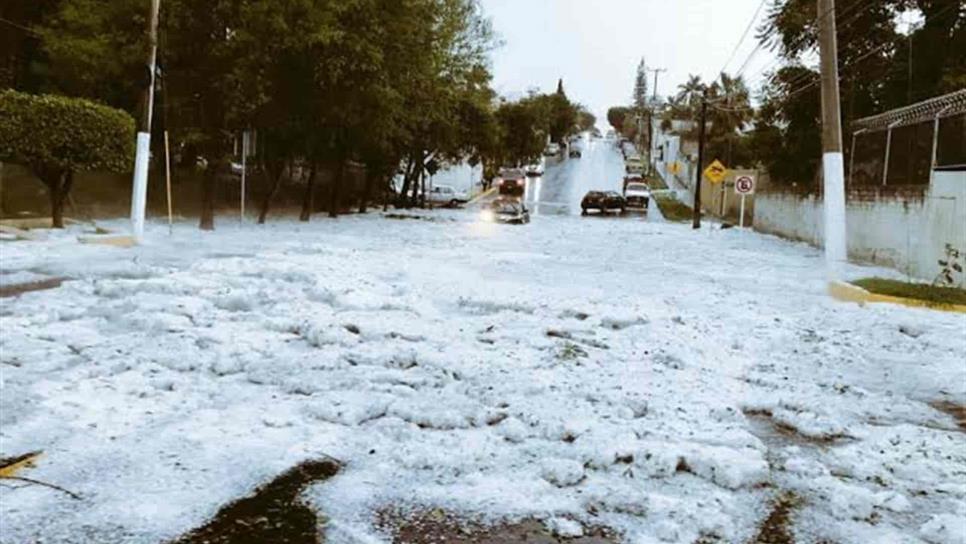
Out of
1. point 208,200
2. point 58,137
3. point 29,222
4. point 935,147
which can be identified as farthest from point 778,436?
point 208,200

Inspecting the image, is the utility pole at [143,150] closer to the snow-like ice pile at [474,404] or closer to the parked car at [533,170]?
the snow-like ice pile at [474,404]

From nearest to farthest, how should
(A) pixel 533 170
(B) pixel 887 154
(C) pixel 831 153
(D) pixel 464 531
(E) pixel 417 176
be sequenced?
(D) pixel 464 531 → (C) pixel 831 153 → (B) pixel 887 154 → (E) pixel 417 176 → (A) pixel 533 170

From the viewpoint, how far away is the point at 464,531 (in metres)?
3.91

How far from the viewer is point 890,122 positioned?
18000 mm

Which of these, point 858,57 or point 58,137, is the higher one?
point 858,57

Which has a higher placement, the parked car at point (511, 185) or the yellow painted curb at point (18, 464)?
the parked car at point (511, 185)

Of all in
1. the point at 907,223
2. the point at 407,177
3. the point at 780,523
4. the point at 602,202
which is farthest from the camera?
the point at 602,202

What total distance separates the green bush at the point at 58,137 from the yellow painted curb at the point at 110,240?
5.98 feet

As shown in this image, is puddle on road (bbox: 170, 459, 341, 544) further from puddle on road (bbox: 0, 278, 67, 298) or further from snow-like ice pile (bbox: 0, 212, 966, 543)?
puddle on road (bbox: 0, 278, 67, 298)

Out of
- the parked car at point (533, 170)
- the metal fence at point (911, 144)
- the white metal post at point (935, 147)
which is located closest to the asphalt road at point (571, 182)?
the parked car at point (533, 170)

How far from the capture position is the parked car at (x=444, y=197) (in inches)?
1917

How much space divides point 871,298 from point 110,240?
41.1ft

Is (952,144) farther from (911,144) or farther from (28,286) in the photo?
(28,286)

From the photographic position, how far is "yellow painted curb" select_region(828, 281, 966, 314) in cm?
1102
